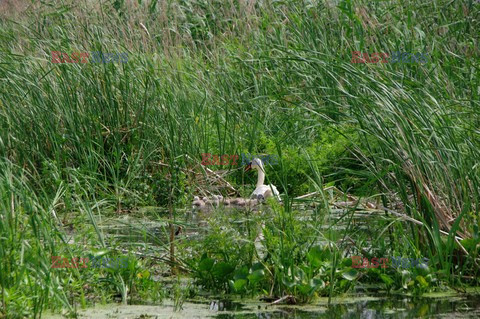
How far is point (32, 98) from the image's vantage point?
7.49 m

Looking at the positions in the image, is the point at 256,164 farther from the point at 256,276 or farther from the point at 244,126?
the point at 256,276

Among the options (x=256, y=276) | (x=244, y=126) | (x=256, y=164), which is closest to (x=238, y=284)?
(x=256, y=276)

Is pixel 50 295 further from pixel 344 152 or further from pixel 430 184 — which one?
pixel 344 152

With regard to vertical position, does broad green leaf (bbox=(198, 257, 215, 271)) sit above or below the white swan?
above

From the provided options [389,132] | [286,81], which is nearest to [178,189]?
[286,81]

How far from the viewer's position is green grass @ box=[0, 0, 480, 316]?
4691 mm

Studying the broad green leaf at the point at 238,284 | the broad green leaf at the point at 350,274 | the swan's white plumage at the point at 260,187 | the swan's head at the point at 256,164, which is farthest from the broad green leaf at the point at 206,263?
the swan's head at the point at 256,164

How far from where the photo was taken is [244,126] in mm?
8586

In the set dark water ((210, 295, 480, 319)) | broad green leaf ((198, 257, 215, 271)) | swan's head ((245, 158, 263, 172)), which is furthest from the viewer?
swan's head ((245, 158, 263, 172))

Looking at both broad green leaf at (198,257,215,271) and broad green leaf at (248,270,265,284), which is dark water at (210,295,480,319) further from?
broad green leaf at (198,257,215,271)

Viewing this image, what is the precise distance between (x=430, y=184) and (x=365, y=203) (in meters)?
0.98

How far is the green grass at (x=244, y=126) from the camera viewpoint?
4691mm

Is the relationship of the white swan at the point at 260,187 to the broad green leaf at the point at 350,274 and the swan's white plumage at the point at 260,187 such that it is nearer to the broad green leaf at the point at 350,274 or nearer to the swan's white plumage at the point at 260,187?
the swan's white plumage at the point at 260,187

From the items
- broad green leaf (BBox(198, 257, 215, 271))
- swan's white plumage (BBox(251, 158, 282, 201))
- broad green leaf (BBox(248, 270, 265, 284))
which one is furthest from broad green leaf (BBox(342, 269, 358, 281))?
swan's white plumage (BBox(251, 158, 282, 201))
